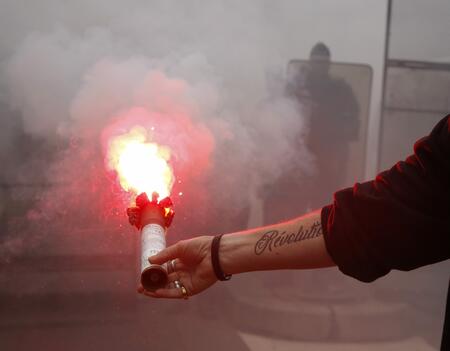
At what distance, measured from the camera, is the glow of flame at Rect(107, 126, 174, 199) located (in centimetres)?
160

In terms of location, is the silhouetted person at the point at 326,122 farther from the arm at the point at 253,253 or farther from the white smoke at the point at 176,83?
the arm at the point at 253,253

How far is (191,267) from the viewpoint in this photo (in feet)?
4.42

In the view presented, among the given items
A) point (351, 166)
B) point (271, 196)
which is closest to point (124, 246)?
point (271, 196)

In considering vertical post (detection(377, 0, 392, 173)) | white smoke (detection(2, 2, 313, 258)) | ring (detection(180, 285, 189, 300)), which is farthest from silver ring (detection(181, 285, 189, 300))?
vertical post (detection(377, 0, 392, 173))

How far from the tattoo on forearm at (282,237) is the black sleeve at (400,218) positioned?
7 centimetres

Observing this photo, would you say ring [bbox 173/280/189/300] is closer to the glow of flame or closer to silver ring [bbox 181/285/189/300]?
Answer: silver ring [bbox 181/285/189/300]

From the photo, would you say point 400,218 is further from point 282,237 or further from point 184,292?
point 184,292

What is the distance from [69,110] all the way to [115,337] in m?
0.73

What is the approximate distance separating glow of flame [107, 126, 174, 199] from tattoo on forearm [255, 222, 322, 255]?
0.43 m

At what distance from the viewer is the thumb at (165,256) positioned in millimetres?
1224

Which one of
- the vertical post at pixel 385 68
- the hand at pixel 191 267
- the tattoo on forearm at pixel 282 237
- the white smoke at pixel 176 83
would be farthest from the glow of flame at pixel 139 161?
the vertical post at pixel 385 68

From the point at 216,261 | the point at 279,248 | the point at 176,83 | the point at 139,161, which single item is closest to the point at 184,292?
the point at 216,261

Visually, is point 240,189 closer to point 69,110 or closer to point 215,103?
point 215,103

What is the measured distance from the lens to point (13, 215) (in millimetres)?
1642
